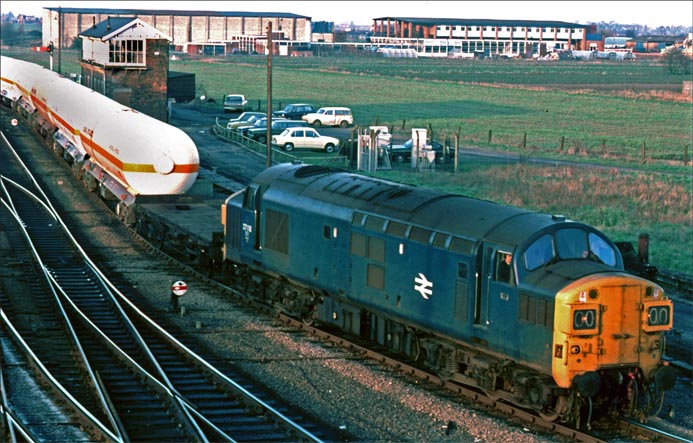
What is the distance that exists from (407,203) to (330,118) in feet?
201

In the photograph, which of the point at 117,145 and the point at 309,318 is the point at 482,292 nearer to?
the point at 309,318

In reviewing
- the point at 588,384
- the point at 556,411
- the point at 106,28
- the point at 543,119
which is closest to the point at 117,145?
the point at 556,411

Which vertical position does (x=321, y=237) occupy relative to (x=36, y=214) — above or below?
above

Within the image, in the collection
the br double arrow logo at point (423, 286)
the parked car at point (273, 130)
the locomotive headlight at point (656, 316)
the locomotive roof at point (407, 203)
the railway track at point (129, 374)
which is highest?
the locomotive roof at point (407, 203)

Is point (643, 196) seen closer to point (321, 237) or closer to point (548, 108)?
point (321, 237)

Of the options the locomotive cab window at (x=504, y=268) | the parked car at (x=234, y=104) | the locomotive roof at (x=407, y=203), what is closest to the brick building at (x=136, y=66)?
the parked car at (x=234, y=104)

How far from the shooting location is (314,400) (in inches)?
823

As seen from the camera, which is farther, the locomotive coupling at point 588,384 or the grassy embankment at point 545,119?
the grassy embankment at point 545,119

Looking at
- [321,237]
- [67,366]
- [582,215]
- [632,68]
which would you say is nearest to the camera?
[67,366]

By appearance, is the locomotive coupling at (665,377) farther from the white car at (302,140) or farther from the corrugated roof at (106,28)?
the corrugated roof at (106,28)

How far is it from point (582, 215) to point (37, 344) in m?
24.3

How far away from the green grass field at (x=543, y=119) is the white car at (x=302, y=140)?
7.37 meters

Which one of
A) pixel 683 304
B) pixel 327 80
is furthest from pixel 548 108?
pixel 683 304

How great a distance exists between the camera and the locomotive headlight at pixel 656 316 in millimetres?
18281
